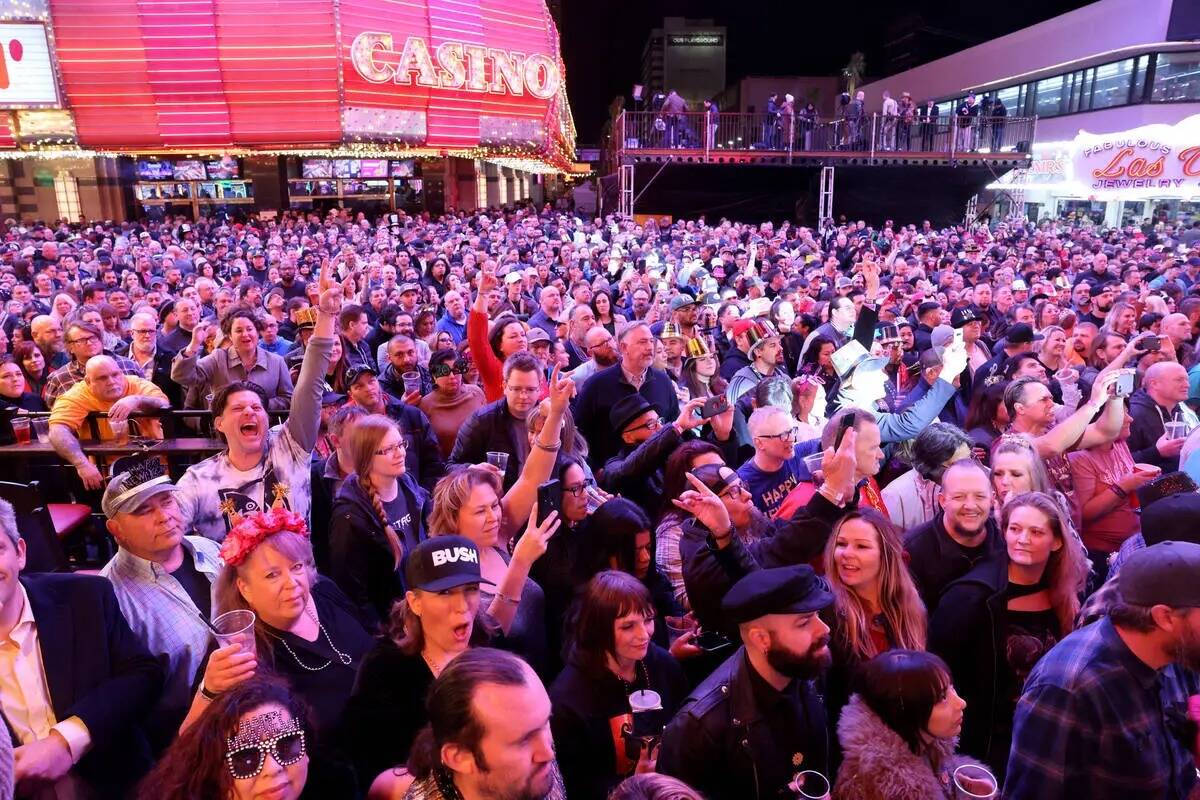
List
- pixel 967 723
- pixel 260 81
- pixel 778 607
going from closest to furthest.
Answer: pixel 778 607 → pixel 967 723 → pixel 260 81

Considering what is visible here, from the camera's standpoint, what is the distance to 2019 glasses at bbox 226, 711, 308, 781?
6.23ft

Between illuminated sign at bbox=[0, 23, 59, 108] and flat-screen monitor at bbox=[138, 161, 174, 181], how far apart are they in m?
4.38

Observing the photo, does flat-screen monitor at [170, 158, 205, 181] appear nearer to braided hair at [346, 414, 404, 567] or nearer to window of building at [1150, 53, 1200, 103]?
braided hair at [346, 414, 404, 567]

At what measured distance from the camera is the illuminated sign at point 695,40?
1950 inches

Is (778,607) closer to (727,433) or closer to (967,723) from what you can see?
(967,723)

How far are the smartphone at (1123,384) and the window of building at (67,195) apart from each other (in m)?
28.4

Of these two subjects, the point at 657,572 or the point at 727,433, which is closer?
the point at 657,572

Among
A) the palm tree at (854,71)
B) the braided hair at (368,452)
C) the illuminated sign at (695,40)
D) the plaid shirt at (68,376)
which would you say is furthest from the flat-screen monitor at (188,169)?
the illuminated sign at (695,40)

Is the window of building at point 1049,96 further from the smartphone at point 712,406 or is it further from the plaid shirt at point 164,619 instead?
the plaid shirt at point 164,619

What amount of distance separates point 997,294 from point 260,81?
20.3m

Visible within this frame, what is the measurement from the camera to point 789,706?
2.36 metres

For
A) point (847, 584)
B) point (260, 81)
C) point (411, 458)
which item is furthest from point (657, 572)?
point (260, 81)

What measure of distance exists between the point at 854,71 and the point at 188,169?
33.7 metres

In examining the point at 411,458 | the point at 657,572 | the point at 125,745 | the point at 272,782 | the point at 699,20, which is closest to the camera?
the point at 272,782
